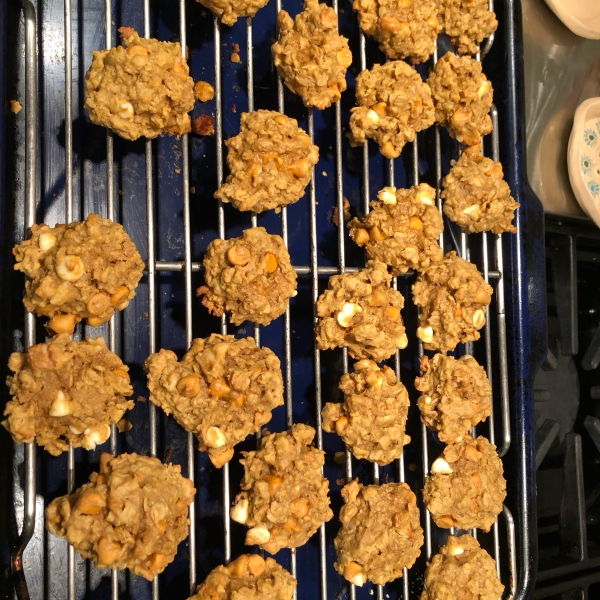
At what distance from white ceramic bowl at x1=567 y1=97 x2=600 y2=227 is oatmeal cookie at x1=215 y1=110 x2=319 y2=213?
52.6 inches

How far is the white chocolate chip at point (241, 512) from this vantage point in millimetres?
1733

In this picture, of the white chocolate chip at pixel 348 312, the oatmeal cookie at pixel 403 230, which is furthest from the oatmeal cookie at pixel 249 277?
the oatmeal cookie at pixel 403 230

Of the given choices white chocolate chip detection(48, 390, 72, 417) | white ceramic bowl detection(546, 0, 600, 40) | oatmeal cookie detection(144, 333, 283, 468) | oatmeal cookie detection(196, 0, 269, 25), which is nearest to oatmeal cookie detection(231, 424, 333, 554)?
oatmeal cookie detection(144, 333, 283, 468)

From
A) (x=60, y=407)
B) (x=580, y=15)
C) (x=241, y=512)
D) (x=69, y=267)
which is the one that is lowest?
(x=241, y=512)

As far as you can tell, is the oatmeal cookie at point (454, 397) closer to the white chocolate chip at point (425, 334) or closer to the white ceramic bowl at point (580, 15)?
the white chocolate chip at point (425, 334)

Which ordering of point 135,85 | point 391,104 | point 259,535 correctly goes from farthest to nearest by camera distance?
point 391,104 < point 259,535 < point 135,85

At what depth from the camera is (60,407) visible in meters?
1.53

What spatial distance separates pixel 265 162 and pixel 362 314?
21.5 inches

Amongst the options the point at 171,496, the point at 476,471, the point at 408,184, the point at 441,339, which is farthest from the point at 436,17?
the point at 171,496

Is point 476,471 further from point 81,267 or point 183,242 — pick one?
point 81,267

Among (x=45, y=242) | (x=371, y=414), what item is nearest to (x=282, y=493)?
(x=371, y=414)

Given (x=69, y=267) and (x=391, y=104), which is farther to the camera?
(x=391, y=104)

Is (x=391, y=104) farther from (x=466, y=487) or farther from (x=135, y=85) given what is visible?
(x=466, y=487)

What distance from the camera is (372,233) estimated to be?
6.25 ft
